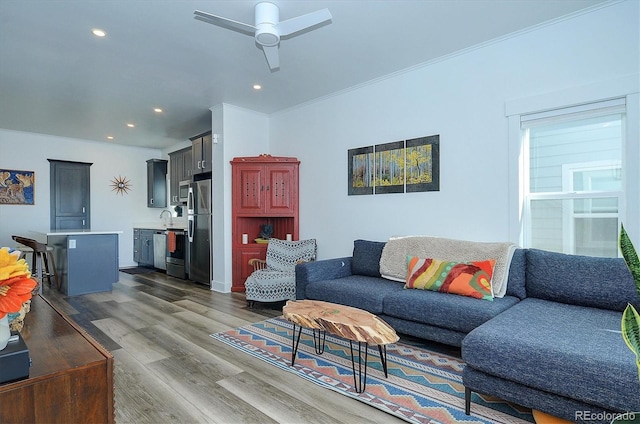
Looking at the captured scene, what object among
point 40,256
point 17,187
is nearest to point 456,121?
point 40,256

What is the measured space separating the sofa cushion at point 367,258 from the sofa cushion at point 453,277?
557 millimetres

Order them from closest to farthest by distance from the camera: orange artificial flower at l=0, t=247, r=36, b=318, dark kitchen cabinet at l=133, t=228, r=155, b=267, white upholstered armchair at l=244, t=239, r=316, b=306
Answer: orange artificial flower at l=0, t=247, r=36, b=318 → white upholstered armchair at l=244, t=239, r=316, b=306 → dark kitchen cabinet at l=133, t=228, r=155, b=267

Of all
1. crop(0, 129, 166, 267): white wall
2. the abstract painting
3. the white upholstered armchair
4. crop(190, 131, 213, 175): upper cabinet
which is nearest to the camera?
the white upholstered armchair

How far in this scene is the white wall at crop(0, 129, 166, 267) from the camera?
243 inches

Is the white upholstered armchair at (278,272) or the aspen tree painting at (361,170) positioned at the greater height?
the aspen tree painting at (361,170)

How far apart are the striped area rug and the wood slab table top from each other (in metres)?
0.34

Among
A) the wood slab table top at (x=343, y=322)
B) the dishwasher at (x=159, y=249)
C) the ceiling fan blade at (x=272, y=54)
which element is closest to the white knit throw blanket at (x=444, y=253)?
the wood slab table top at (x=343, y=322)

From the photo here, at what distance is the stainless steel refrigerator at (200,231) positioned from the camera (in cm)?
527

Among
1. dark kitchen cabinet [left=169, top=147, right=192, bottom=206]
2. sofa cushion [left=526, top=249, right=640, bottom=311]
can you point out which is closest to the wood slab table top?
sofa cushion [left=526, top=249, right=640, bottom=311]

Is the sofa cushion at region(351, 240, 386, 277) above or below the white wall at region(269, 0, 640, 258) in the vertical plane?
below

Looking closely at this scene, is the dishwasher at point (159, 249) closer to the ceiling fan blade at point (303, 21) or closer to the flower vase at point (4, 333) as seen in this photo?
the ceiling fan blade at point (303, 21)

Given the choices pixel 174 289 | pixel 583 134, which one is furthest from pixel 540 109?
pixel 174 289
